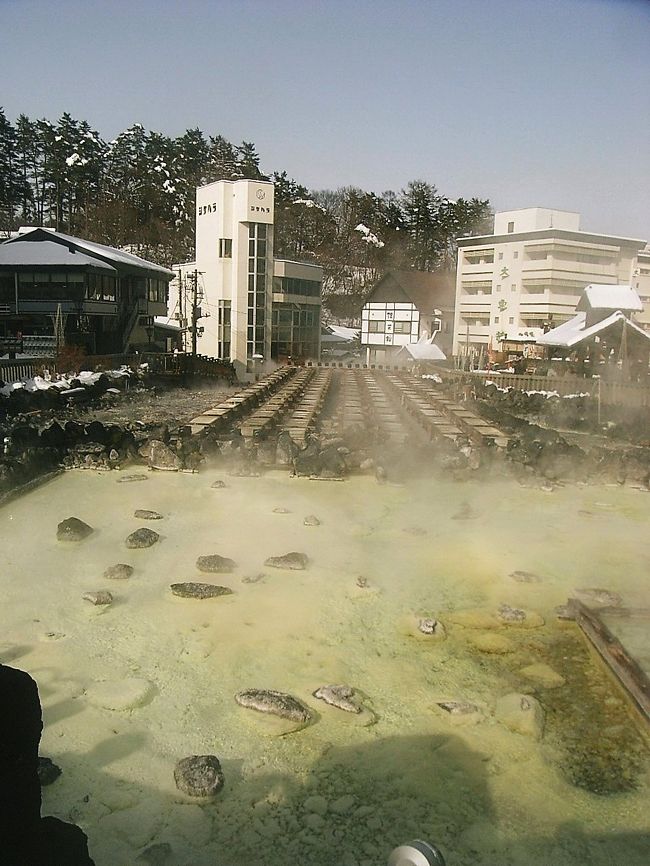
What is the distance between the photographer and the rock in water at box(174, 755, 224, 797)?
8.89 ft

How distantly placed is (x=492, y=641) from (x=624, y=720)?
3.22ft

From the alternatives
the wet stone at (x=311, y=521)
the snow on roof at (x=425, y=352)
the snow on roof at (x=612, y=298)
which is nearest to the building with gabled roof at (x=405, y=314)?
the snow on roof at (x=425, y=352)

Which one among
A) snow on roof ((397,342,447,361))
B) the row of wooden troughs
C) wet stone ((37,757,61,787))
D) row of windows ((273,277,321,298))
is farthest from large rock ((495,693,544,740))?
snow on roof ((397,342,447,361))

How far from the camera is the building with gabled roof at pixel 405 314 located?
119 feet

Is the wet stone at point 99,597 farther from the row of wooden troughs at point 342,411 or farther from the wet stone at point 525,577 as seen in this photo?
the row of wooden troughs at point 342,411

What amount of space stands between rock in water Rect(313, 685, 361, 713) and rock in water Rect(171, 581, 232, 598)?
1.39 metres

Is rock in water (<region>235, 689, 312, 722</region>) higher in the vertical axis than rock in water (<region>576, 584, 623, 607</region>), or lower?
lower

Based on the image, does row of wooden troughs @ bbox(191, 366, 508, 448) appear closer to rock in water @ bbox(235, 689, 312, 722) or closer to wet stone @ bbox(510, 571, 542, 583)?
wet stone @ bbox(510, 571, 542, 583)

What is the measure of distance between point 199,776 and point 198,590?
80.1 inches

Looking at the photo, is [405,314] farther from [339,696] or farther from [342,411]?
[339,696]

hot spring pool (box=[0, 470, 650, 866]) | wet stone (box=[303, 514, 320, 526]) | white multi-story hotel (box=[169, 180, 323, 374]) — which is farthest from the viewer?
white multi-story hotel (box=[169, 180, 323, 374])

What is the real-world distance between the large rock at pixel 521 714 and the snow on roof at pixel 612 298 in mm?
17970

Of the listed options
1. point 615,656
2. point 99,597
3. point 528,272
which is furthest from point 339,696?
point 528,272

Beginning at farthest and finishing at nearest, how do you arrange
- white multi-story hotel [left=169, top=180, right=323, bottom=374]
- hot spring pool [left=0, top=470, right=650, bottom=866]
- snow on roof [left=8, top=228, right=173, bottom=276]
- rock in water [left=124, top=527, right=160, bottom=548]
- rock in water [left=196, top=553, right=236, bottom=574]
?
white multi-story hotel [left=169, top=180, right=323, bottom=374], snow on roof [left=8, top=228, right=173, bottom=276], rock in water [left=124, top=527, right=160, bottom=548], rock in water [left=196, top=553, right=236, bottom=574], hot spring pool [left=0, top=470, right=650, bottom=866]
